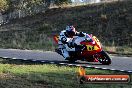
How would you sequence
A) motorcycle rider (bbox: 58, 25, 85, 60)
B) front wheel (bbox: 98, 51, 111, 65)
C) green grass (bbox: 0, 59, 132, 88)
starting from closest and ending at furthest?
green grass (bbox: 0, 59, 132, 88) < front wheel (bbox: 98, 51, 111, 65) < motorcycle rider (bbox: 58, 25, 85, 60)

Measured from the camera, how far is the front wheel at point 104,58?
54.2 feet

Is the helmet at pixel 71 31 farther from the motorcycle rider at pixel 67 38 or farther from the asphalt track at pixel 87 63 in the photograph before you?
the asphalt track at pixel 87 63

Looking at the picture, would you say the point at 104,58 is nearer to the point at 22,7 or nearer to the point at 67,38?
the point at 67,38

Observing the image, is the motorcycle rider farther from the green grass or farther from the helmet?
the green grass

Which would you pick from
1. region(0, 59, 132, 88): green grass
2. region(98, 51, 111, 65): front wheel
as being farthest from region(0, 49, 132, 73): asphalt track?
region(0, 59, 132, 88): green grass

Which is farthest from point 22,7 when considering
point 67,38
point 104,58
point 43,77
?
point 43,77

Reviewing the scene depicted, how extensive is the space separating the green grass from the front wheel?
221cm

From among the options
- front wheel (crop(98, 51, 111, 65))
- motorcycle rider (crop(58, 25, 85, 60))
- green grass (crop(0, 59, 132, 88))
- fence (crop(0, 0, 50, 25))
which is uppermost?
fence (crop(0, 0, 50, 25))

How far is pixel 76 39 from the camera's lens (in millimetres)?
17250

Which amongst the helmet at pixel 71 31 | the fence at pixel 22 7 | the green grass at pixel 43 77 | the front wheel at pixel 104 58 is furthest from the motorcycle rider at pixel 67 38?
the fence at pixel 22 7

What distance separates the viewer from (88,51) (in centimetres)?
1691

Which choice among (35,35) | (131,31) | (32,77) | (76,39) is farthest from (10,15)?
(32,77)

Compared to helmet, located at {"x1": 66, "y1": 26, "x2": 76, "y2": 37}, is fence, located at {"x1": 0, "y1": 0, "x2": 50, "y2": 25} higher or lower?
higher

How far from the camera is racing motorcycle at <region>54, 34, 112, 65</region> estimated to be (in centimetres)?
1667
